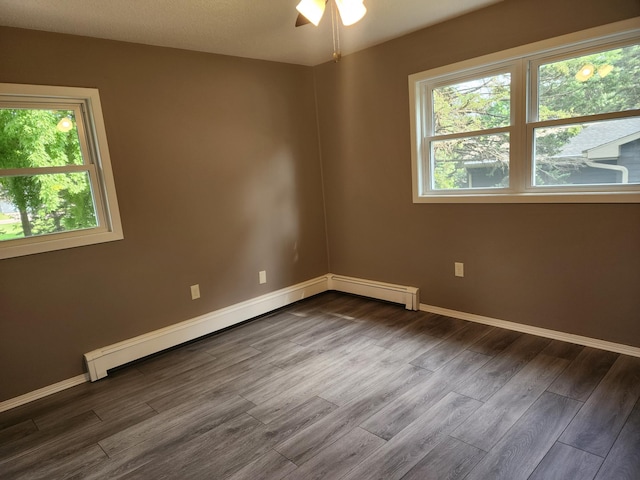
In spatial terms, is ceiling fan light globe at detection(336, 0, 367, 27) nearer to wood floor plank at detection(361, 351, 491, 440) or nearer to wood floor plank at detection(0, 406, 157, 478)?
wood floor plank at detection(361, 351, 491, 440)

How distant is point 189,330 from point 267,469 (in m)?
1.73

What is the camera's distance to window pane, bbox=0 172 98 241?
2.55 meters

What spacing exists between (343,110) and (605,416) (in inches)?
124

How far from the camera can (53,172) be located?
8.79 feet

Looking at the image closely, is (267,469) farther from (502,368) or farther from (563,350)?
(563,350)

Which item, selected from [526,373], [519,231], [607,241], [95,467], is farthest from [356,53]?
[95,467]

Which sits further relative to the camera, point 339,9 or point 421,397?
point 421,397

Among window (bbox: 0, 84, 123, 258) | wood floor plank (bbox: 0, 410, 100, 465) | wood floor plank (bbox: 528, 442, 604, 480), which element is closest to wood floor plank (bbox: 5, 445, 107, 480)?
wood floor plank (bbox: 0, 410, 100, 465)

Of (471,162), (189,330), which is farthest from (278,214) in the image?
(471,162)

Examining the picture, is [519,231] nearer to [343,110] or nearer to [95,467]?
[343,110]

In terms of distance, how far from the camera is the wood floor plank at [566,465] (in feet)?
5.46

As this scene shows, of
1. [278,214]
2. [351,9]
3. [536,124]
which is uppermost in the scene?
[351,9]

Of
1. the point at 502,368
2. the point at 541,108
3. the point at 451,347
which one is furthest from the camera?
the point at 451,347

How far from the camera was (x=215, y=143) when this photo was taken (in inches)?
134
